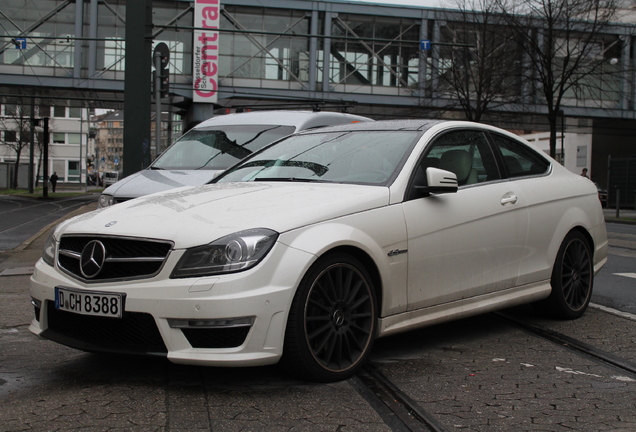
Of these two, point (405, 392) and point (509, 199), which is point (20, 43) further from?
point (405, 392)

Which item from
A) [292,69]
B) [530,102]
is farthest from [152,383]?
[292,69]

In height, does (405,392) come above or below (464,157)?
below

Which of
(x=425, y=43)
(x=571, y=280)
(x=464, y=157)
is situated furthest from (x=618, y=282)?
(x=425, y=43)

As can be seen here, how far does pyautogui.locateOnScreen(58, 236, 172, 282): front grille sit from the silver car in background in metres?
5.54

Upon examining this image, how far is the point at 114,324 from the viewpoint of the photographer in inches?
155

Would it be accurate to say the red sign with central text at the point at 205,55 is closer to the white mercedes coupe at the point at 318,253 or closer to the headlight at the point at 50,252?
the white mercedes coupe at the point at 318,253

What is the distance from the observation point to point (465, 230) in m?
4.97

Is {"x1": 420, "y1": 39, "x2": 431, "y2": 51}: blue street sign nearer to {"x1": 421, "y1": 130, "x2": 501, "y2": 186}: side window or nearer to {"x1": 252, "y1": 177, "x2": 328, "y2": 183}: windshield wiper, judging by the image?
{"x1": 421, "y1": 130, "x2": 501, "y2": 186}: side window

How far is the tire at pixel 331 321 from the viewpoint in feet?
12.9

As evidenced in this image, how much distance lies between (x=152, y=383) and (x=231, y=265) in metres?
0.83

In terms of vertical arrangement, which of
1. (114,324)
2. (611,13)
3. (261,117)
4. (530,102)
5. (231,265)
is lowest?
(114,324)

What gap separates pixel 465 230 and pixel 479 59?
29294 mm

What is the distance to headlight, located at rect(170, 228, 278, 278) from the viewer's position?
149 inches

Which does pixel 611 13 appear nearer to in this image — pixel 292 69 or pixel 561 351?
pixel 292 69
